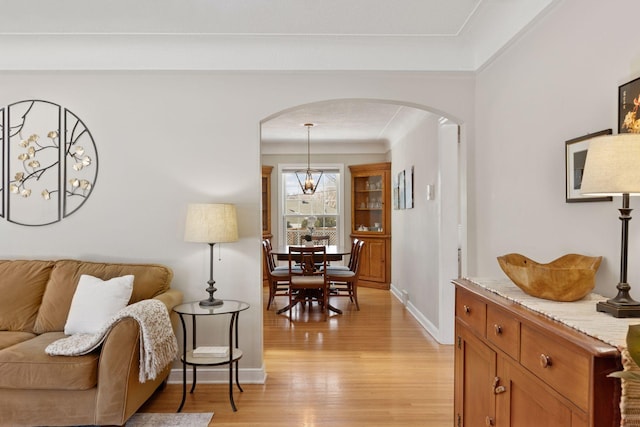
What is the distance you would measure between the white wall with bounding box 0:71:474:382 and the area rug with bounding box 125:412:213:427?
645mm

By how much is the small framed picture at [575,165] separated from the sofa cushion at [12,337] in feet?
10.8

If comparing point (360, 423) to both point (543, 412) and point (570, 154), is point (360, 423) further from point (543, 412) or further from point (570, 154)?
point (570, 154)

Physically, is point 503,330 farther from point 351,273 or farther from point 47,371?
Answer: point 351,273

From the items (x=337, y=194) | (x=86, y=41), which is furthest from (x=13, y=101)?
(x=337, y=194)

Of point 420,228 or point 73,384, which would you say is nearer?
point 73,384

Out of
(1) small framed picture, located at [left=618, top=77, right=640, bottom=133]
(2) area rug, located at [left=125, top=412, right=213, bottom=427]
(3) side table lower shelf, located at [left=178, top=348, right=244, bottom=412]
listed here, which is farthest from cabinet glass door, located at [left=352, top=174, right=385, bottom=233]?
(1) small framed picture, located at [left=618, top=77, right=640, bottom=133]

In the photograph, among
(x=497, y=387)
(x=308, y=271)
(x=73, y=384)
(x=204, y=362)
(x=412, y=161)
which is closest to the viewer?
(x=497, y=387)

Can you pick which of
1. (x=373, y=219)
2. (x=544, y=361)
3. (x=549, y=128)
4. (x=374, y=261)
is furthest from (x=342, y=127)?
(x=544, y=361)

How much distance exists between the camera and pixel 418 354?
13.9 ft

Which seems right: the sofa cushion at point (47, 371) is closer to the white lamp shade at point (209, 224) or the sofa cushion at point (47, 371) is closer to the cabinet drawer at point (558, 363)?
the white lamp shade at point (209, 224)

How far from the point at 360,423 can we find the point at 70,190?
2691 millimetres

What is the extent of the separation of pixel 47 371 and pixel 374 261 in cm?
594

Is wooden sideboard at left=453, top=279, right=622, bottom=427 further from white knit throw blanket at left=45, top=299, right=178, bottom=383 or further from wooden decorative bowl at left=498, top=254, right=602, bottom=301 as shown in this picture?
white knit throw blanket at left=45, top=299, right=178, bottom=383

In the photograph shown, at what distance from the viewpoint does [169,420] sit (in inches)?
→ 114
